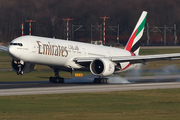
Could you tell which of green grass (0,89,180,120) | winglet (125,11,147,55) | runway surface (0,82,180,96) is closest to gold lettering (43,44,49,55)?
runway surface (0,82,180,96)

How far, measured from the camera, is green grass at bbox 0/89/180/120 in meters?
18.7

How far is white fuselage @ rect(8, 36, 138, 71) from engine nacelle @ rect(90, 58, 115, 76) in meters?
1.97

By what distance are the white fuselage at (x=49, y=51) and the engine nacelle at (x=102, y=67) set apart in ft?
6.47

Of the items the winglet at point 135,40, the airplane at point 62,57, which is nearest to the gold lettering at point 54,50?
the airplane at point 62,57

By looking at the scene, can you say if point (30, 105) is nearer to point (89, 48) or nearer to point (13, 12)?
point (89, 48)

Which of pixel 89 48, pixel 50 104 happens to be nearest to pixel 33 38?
pixel 89 48

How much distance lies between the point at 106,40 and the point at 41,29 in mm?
17289

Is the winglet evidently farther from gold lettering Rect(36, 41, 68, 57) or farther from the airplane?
gold lettering Rect(36, 41, 68, 57)

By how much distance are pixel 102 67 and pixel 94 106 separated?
646 inches

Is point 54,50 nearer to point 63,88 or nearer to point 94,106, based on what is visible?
point 63,88

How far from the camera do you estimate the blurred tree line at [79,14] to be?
79.2 m

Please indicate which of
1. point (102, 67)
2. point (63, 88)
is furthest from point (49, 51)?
point (102, 67)

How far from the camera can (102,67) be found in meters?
38.5

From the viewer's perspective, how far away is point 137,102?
79.4ft
